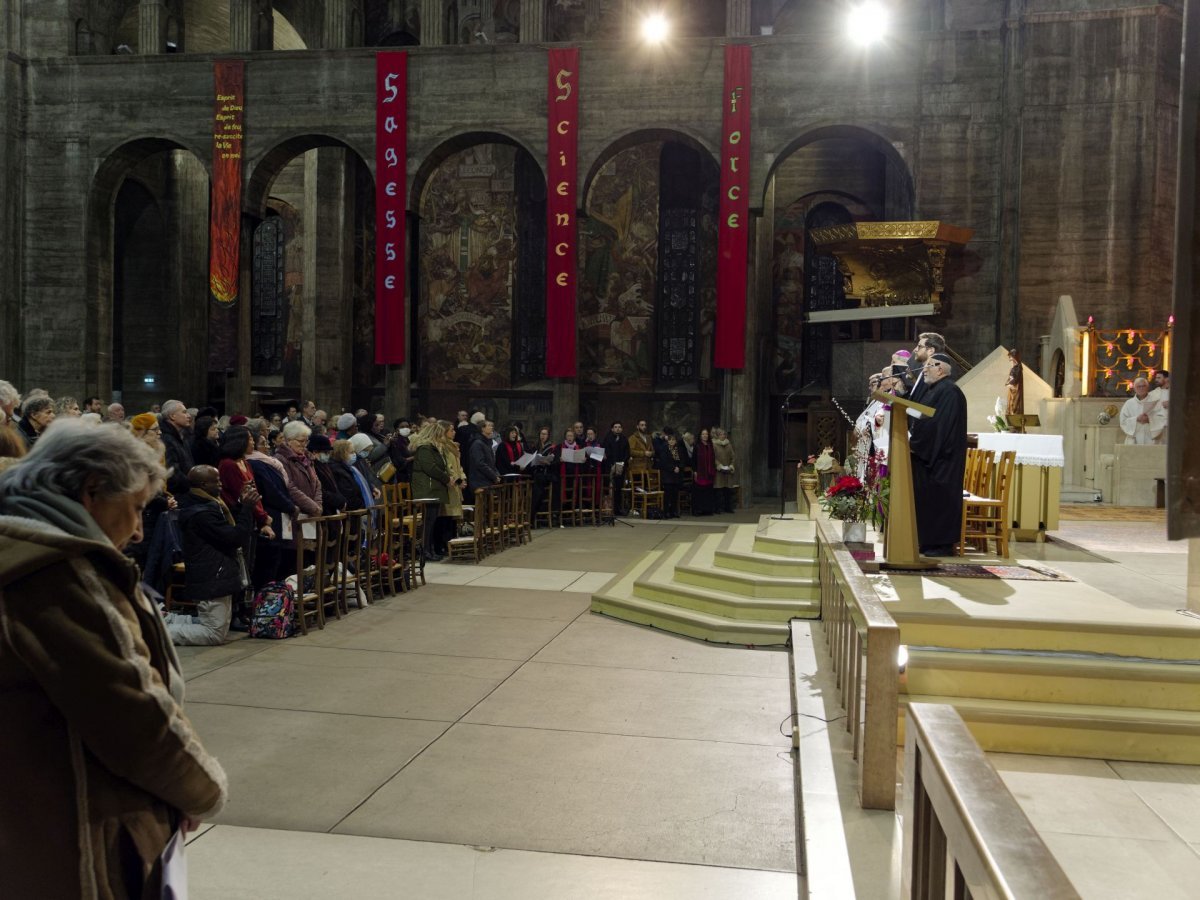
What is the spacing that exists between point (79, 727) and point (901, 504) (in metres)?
6.04

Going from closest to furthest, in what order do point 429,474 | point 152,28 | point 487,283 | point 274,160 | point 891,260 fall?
1. point 429,474
2. point 891,260
3. point 274,160
4. point 152,28
5. point 487,283

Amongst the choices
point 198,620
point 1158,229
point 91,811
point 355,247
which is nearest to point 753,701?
point 198,620

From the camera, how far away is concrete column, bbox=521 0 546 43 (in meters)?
18.7

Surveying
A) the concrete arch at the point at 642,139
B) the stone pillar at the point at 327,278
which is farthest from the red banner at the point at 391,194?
the stone pillar at the point at 327,278

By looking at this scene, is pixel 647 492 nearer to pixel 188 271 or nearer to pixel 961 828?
pixel 188 271

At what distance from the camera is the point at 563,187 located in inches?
705

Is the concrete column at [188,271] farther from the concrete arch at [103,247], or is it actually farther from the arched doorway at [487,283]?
the arched doorway at [487,283]

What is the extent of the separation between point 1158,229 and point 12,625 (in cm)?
1748

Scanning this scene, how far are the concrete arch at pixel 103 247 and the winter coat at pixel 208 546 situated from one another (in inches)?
552

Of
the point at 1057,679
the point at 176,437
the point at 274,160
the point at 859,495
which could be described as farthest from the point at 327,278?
the point at 1057,679

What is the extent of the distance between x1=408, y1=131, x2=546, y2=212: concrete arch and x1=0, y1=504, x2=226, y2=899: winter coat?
17.0m

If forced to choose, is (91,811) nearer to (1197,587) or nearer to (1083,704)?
(1083,704)

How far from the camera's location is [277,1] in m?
22.6

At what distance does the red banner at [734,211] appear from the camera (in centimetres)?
1717
